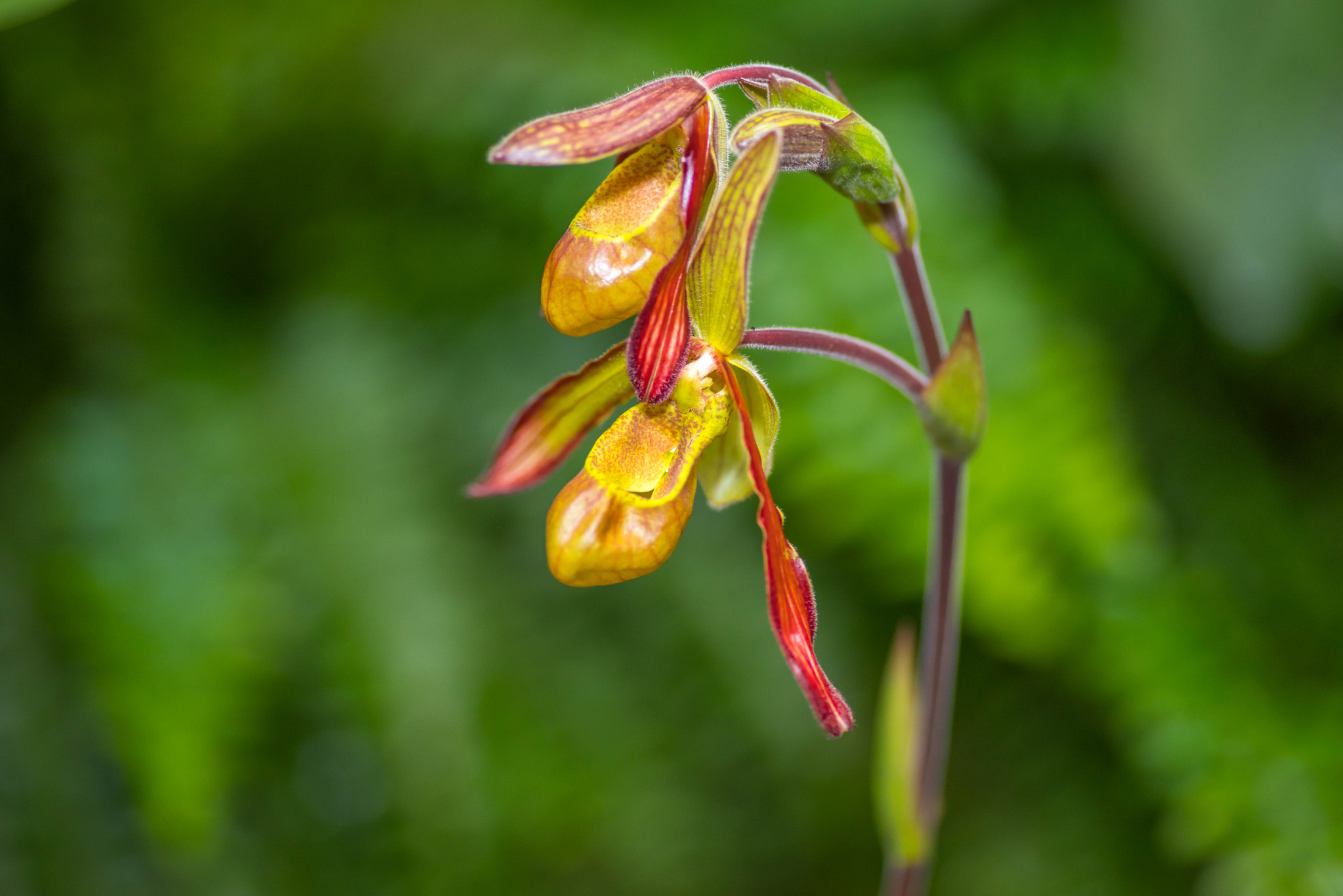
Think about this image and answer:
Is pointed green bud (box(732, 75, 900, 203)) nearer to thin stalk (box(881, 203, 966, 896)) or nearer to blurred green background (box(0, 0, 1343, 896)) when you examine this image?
thin stalk (box(881, 203, 966, 896))

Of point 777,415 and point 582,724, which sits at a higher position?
point 777,415

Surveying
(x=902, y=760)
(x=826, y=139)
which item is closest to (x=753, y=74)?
(x=826, y=139)

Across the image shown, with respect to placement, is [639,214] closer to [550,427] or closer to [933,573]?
[550,427]

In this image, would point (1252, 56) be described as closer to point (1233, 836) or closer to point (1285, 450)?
point (1285, 450)

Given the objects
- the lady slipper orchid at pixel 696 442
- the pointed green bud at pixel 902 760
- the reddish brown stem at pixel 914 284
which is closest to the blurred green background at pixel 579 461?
the pointed green bud at pixel 902 760

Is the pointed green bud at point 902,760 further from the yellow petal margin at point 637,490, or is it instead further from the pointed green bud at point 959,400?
the yellow petal margin at point 637,490

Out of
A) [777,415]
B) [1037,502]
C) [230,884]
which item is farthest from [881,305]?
[230,884]
